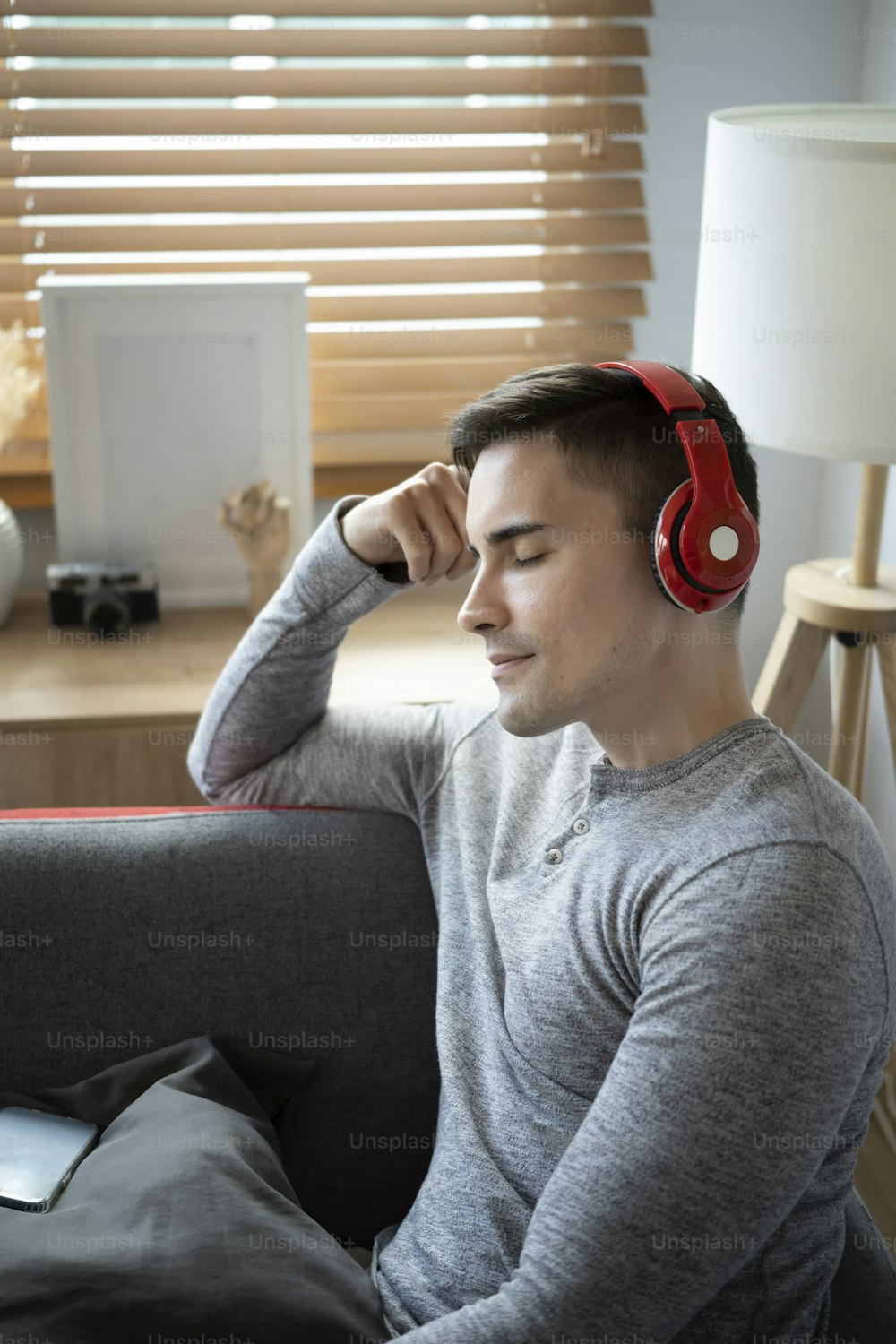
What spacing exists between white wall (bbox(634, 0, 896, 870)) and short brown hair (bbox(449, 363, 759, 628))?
46.6 inches

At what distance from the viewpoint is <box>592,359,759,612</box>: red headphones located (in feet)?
3.19

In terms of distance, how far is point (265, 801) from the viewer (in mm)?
1431

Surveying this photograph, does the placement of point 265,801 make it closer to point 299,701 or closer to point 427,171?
point 299,701

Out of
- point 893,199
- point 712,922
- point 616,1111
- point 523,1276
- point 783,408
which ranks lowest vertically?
point 523,1276

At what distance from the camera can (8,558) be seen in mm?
2096

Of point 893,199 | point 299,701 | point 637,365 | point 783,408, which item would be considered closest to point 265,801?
point 299,701

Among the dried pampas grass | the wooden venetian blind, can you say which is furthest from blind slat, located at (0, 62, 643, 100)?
the dried pampas grass

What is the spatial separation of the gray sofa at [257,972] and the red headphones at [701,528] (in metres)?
0.49

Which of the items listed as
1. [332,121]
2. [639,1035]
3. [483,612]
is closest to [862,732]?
[483,612]

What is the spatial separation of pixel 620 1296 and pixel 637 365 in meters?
0.69

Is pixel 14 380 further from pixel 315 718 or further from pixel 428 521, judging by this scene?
pixel 428 521

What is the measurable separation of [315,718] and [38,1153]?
0.52 metres

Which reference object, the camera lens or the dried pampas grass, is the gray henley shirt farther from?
the dried pampas grass

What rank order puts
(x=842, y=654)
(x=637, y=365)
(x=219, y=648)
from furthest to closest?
(x=219, y=648) < (x=842, y=654) < (x=637, y=365)
